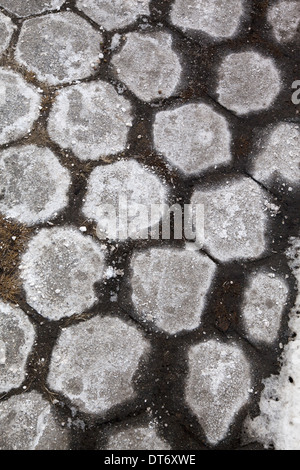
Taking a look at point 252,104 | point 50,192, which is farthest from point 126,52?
point 50,192

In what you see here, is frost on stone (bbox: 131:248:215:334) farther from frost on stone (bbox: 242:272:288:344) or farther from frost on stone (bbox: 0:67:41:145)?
frost on stone (bbox: 0:67:41:145)

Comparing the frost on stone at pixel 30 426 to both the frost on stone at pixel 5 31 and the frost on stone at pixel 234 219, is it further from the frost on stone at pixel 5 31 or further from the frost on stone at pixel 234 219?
the frost on stone at pixel 5 31

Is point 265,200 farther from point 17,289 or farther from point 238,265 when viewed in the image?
point 17,289

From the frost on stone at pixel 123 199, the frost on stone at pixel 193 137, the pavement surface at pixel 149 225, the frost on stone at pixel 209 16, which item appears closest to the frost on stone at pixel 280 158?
the pavement surface at pixel 149 225

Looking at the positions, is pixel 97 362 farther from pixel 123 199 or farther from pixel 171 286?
pixel 123 199

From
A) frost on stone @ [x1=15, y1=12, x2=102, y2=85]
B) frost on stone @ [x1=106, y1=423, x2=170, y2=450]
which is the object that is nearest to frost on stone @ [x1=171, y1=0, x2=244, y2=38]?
frost on stone @ [x1=15, y1=12, x2=102, y2=85]
